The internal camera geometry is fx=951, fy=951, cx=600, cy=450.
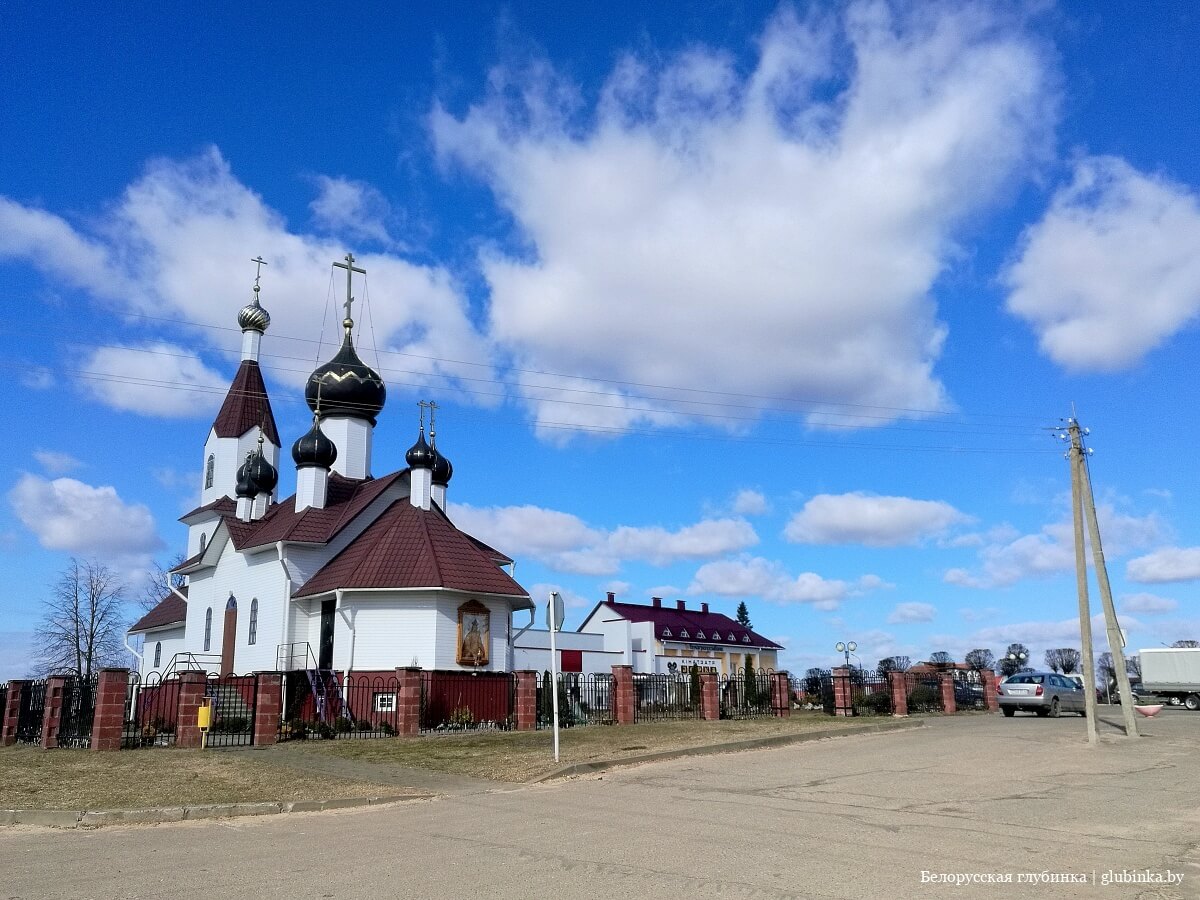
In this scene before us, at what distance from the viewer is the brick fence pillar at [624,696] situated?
24.3 m

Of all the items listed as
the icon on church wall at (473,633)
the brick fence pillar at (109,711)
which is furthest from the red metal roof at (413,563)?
the brick fence pillar at (109,711)

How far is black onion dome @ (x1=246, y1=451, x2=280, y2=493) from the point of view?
36.7 meters

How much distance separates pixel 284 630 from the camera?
96.6 feet

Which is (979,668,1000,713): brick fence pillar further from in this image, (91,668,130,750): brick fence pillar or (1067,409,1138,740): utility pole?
(91,668,130,750): brick fence pillar

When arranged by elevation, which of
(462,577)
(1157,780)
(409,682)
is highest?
(462,577)

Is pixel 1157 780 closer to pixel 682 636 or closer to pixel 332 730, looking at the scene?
pixel 332 730

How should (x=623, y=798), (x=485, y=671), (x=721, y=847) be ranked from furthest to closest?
1. (x=485, y=671)
2. (x=623, y=798)
3. (x=721, y=847)

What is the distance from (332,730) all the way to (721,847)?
51.3ft

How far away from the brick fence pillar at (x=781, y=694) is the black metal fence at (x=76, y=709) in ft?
61.4

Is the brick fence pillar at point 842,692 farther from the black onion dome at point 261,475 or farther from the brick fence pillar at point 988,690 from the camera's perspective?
the black onion dome at point 261,475

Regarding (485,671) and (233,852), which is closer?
(233,852)

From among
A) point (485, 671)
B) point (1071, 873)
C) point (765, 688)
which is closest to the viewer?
point (1071, 873)

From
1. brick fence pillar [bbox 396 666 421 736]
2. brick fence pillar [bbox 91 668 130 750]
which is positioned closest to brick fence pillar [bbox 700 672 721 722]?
brick fence pillar [bbox 396 666 421 736]

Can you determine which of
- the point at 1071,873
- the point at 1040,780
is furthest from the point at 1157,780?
the point at 1071,873
